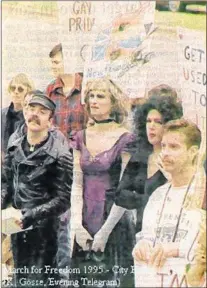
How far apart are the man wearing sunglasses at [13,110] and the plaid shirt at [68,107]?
76mm

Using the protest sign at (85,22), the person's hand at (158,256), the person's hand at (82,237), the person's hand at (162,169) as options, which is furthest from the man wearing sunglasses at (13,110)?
the person's hand at (158,256)

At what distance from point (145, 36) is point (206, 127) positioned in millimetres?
333

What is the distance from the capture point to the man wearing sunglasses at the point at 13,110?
184 centimetres

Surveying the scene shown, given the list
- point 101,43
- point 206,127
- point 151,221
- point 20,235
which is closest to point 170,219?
point 151,221

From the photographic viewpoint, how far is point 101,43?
6.03ft

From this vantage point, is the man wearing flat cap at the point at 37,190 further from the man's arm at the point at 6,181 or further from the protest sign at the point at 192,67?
the protest sign at the point at 192,67

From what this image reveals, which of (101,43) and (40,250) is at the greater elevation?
(101,43)

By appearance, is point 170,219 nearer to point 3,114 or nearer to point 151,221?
point 151,221

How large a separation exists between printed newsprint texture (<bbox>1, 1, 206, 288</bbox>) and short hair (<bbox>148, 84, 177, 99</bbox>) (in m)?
0.01

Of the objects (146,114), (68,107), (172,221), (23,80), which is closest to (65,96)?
(68,107)

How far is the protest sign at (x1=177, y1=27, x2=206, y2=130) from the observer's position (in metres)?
1.83

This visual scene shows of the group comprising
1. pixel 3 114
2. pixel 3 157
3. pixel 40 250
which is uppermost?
pixel 3 114

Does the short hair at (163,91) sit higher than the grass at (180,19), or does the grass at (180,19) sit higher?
the grass at (180,19)

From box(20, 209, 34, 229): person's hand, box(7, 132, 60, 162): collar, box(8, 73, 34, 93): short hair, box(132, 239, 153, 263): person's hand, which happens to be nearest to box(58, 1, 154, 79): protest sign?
box(8, 73, 34, 93): short hair
